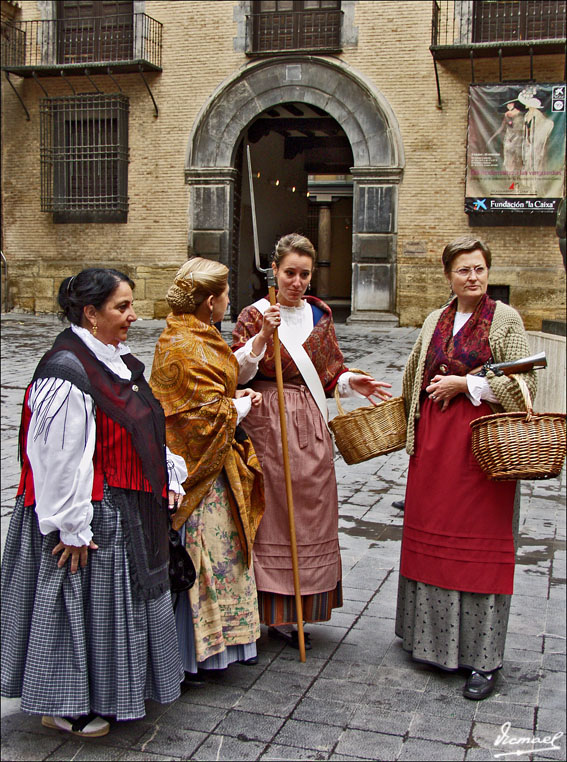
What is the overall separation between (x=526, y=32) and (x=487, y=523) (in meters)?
16.3

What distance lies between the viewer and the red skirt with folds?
12.1ft

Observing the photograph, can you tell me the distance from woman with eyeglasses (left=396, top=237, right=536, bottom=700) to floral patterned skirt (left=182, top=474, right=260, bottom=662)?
727 millimetres

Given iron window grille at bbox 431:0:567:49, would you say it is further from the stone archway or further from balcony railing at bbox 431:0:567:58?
the stone archway

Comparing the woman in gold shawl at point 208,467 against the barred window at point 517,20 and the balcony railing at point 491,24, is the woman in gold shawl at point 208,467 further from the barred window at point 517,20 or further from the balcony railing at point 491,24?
the barred window at point 517,20

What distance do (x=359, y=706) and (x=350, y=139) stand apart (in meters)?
16.4

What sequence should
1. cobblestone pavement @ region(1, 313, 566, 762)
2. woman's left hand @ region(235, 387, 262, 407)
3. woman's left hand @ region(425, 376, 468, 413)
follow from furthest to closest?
woman's left hand @ region(235, 387, 262, 407)
woman's left hand @ region(425, 376, 468, 413)
cobblestone pavement @ region(1, 313, 566, 762)

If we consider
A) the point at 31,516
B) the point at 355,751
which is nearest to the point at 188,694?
the point at 355,751

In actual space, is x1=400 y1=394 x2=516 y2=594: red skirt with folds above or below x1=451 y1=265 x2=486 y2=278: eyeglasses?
below

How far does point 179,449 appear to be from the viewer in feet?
11.6

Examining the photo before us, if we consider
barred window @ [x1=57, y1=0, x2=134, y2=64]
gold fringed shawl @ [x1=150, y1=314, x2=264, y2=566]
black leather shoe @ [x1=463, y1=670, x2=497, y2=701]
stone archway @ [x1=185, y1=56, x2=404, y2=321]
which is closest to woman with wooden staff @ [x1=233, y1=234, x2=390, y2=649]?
gold fringed shawl @ [x1=150, y1=314, x2=264, y2=566]

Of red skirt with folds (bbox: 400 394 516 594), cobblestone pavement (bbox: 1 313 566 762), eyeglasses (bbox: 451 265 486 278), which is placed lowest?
cobblestone pavement (bbox: 1 313 566 762)

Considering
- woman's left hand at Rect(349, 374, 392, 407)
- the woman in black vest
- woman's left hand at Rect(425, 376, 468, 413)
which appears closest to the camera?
the woman in black vest

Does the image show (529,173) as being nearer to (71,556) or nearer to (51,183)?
(51,183)

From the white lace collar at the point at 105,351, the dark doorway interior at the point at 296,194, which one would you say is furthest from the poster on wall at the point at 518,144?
the white lace collar at the point at 105,351
